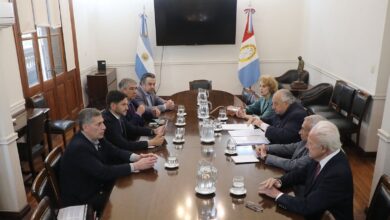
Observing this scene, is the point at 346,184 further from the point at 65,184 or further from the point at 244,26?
the point at 244,26

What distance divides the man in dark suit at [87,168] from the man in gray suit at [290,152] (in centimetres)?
81

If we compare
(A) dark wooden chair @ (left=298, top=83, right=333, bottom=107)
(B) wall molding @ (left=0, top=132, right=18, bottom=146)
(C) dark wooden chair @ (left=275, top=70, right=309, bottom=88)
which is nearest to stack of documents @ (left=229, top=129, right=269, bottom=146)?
(B) wall molding @ (left=0, top=132, right=18, bottom=146)

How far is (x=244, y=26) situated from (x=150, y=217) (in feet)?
19.6

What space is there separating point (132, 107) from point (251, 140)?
4.41 ft

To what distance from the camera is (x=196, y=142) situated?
2.87 metres

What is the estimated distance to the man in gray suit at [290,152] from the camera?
2.32 m

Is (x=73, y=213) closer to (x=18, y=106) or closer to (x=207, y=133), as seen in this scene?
(x=207, y=133)

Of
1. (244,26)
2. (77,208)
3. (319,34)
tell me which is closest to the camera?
(77,208)

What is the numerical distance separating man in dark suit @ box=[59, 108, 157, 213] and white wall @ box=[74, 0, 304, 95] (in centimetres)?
475

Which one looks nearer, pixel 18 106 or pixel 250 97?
pixel 18 106

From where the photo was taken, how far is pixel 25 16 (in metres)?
4.37

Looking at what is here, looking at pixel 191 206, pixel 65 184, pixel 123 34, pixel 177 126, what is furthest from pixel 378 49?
pixel 123 34

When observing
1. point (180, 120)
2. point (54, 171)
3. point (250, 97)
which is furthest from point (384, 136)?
point (54, 171)

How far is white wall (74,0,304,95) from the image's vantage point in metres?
7.02
